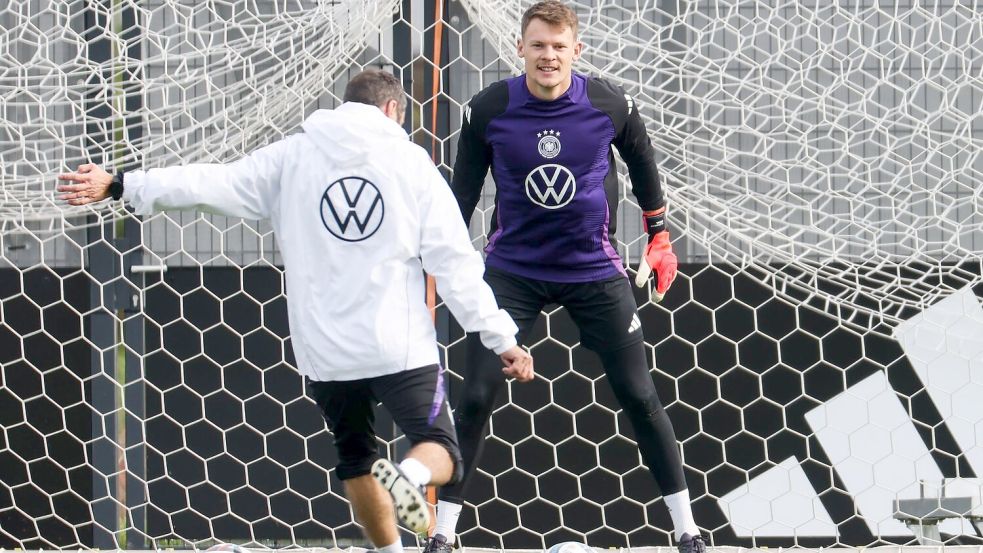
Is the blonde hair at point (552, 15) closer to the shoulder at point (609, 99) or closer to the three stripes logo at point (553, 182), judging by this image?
the shoulder at point (609, 99)

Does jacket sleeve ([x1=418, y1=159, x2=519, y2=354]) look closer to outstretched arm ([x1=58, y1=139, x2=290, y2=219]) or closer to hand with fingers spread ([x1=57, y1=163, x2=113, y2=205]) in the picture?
outstretched arm ([x1=58, y1=139, x2=290, y2=219])

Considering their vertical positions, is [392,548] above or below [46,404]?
above

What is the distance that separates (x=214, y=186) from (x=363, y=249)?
347mm

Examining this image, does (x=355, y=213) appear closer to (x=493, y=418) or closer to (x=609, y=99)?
(x=609, y=99)

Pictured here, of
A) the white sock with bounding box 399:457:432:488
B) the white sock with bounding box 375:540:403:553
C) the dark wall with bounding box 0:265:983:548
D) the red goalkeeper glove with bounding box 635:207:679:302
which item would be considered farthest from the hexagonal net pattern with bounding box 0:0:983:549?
the white sock with bounding box 399:457:432:488

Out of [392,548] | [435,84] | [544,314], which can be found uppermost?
[435,84]

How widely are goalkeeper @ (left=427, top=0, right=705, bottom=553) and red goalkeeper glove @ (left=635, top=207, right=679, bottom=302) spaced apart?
91 mm

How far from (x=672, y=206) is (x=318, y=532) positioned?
5.44 feet

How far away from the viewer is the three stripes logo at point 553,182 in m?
3.03

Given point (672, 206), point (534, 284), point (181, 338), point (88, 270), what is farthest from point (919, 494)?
point (88, 270)

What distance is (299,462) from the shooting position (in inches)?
171

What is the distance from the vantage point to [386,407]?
8.94ft

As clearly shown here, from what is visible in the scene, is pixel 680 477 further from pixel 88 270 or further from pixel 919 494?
pixel 88 270

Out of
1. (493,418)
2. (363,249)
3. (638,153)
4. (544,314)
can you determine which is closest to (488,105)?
(638,153)
